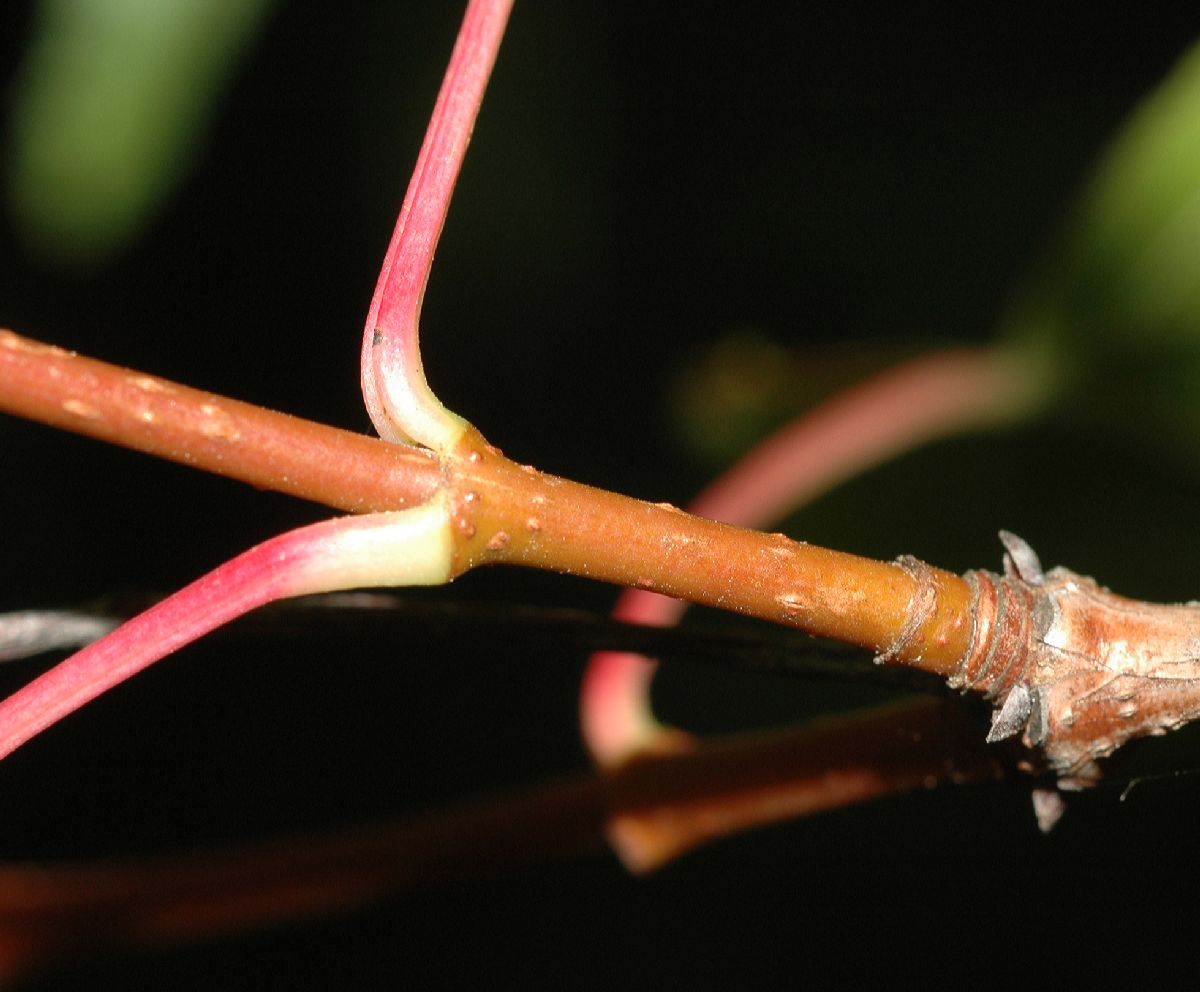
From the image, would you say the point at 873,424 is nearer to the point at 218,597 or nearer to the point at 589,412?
the point at 589,412

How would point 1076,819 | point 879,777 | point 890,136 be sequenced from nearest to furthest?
1. point 879,777
2. point 1076,819
3. point 890,136

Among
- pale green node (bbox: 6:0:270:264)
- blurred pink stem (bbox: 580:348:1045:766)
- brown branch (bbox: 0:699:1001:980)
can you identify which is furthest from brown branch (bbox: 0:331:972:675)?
pale green node (bbox: 6:0:270:264)

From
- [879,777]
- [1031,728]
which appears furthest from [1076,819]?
[1031,728]

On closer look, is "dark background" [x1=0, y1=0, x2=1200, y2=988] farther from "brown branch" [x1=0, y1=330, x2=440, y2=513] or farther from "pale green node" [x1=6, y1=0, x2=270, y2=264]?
"brown branch" [x1=0, y1=330, x2=440, y2=513]

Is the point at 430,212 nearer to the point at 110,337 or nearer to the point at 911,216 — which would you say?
the point at 110,337

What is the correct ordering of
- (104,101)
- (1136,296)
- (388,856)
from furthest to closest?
(104,101), (1136,296), (388,856)

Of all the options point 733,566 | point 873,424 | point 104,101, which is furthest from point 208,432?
point 104,101

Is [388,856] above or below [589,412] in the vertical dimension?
below
